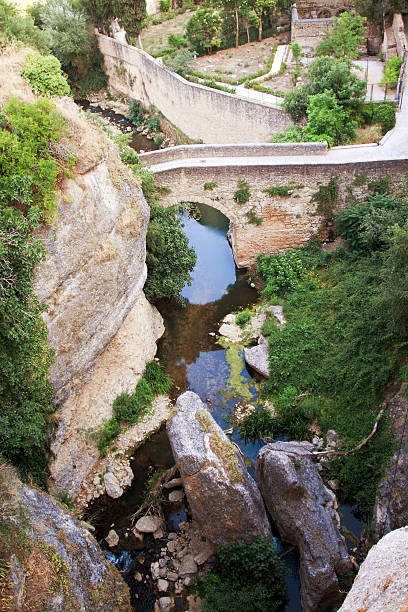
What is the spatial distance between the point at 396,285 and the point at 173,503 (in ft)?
23.2

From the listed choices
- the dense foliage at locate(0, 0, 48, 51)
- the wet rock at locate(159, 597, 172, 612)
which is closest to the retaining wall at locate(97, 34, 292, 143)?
the dense foliage at locate(0, 0, 48, 51)

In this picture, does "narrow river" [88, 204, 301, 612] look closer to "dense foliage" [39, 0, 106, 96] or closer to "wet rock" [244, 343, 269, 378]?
"wet rock" [244, 343, 269, 378]

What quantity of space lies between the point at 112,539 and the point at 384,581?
704 centimetres

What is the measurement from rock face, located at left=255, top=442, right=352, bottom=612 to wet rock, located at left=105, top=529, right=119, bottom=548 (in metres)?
3.33

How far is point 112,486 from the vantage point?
41.3ft

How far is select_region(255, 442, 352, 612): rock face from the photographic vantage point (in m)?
10.2

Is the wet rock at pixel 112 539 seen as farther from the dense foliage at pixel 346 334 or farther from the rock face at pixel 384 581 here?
the rock face at pixel 384 581

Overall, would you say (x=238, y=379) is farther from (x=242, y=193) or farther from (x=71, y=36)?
(x=71, y=36)

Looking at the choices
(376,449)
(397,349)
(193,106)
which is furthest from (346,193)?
(193,106)

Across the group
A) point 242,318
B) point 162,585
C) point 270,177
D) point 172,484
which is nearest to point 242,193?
point 270,177

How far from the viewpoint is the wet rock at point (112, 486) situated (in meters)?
12.5

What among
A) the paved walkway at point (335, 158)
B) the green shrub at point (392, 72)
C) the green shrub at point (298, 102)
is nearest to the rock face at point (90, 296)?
the paved walkway at point (335, 158)

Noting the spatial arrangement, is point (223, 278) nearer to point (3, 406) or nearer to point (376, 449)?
point (376, 449)

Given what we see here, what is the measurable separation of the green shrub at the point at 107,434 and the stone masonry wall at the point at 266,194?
729cm
